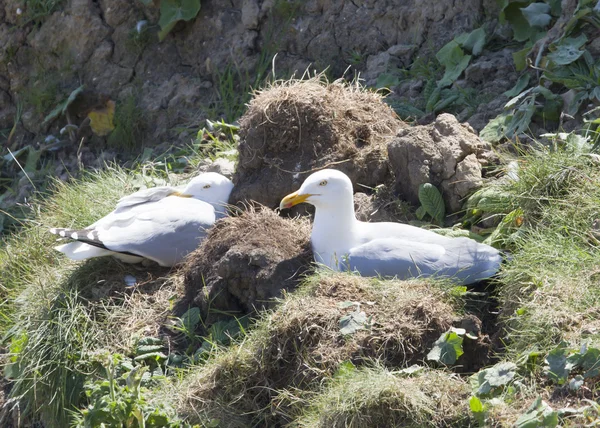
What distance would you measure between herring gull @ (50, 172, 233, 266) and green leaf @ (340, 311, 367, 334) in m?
1.52

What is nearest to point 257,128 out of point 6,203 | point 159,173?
point 159,173

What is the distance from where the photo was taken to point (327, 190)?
4891 millimetres

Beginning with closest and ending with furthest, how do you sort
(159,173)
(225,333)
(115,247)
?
(225,333) → (115,247) → (159,173)

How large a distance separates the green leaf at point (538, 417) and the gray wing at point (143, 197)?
304 centimetres

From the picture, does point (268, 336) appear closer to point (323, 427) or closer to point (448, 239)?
point (323, 427)

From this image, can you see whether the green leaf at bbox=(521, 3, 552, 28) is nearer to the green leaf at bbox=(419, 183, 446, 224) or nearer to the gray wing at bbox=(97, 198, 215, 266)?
the green leaf at bbox=(419, 183, 446, 224)

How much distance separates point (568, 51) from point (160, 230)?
2.76 m

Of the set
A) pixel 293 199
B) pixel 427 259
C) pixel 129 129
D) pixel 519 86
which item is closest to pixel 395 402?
pixel 427 259

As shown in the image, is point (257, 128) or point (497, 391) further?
point (257, 128)

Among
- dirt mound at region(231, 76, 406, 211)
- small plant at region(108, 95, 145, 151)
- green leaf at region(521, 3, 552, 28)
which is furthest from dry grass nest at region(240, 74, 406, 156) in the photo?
small plant at region(108, 95, 145, 151)

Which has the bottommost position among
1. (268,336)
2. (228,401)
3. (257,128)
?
(228,401)

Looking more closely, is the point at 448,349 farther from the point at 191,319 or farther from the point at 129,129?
the point at 129,129

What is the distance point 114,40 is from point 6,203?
1.75 metres

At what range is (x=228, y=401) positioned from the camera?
4.38 metres
